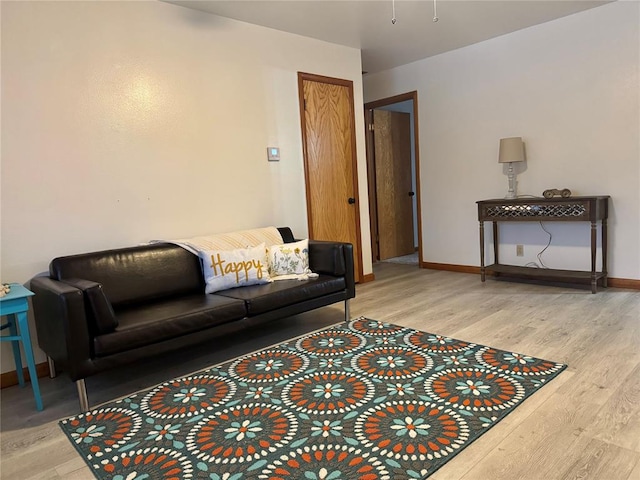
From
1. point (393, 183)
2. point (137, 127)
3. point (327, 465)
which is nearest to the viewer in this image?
point (327, 465)

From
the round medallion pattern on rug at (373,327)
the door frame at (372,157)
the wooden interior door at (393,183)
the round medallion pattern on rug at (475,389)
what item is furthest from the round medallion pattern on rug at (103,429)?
the wooden interior door at (393,183)

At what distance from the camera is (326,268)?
3352 millimetres

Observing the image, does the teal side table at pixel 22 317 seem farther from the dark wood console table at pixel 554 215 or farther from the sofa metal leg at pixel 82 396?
the dark wood console table at pixel 554 215

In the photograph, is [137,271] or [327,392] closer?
[327,392]

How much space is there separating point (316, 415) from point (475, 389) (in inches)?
31.8

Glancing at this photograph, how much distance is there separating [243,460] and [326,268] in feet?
5.89

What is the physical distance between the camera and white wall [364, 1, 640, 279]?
376cm

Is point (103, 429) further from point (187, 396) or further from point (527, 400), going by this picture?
point (527, 400)

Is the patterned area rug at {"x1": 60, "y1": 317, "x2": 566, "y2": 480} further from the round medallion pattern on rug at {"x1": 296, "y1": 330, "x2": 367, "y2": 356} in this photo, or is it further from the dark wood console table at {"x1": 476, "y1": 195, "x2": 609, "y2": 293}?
the dark wood console table at {"x1": 476, "y1": 195, "x2": 609, "y2": 293}

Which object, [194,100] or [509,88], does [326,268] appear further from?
[509,88]

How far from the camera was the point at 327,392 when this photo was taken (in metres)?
2.22

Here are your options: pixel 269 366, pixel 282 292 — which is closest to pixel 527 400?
pixel 269 366

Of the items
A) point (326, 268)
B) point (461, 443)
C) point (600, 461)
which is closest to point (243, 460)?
point (461, 443)

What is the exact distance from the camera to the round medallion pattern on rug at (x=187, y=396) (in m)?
2.13
